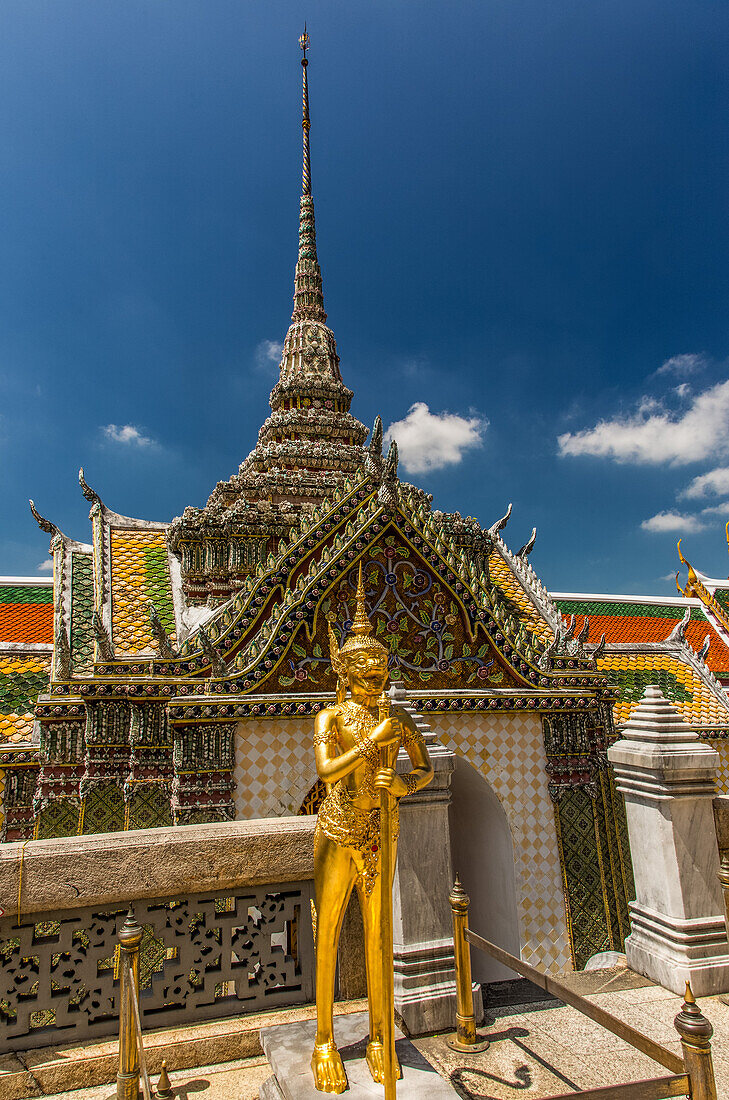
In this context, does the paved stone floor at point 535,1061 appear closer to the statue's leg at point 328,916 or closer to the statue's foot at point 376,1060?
the statue's foot at point 376,1060

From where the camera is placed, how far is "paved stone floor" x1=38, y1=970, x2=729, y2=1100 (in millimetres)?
3818

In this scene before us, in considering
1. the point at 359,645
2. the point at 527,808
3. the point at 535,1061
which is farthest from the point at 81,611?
the point at 535,1061

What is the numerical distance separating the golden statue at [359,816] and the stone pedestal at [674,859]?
9.83ft

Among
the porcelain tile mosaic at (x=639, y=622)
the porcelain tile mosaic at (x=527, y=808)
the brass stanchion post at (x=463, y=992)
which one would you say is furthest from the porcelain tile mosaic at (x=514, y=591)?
the brass stanchion post at (x=463, y=992)

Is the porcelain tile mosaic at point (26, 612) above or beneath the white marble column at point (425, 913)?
above

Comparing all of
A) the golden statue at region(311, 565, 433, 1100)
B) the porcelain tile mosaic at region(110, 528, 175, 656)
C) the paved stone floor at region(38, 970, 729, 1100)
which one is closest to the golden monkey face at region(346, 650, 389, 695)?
the golden statue at region(311, 565, 433, 1100)

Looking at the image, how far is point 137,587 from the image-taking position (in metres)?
11.2

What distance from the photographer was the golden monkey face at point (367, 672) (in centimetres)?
354

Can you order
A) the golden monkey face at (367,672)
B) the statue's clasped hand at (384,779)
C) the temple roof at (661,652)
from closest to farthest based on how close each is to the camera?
the statue's clasped hand at (384,779), the golden monkey face at (367,672), the temple roof at (661,652)

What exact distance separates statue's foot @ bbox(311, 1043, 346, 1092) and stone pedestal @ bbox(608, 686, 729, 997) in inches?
129

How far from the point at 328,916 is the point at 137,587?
28.6ft

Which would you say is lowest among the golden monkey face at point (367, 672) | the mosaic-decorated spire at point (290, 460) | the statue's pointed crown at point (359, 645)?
the golden monkey face at point (367, 672)

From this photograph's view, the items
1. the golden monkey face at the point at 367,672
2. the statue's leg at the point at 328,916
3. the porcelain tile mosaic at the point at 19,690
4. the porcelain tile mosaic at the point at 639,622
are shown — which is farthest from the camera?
the porcelain tile mosaic at the point at 639,622

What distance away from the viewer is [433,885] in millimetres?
4703
